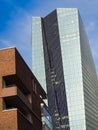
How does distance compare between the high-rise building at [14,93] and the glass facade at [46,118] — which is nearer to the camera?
the high-rise building at [14,93]

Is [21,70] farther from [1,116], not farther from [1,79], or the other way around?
[1,116]

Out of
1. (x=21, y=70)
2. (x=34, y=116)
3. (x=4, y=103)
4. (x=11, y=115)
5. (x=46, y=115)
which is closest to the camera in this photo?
(x=11, y=115)

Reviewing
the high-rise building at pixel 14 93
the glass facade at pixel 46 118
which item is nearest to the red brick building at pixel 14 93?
the high-rise building at pixel 14 93

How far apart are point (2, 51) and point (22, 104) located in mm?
8600

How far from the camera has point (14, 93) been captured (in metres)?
47.4

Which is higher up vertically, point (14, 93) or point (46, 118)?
point (46, 118)

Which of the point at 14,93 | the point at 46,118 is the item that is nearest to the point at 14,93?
the point at 14,93

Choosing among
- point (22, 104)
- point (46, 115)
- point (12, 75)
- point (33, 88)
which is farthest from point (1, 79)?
point (46, 115)

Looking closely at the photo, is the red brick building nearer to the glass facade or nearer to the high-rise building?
the high-rise building

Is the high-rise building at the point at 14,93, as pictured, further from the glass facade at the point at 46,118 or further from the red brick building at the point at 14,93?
the glass facade at the point at 46,118

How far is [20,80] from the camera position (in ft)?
165

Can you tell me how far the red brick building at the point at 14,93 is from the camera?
148ft

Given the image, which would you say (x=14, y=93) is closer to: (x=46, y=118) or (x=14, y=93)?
(x=14, y=93)

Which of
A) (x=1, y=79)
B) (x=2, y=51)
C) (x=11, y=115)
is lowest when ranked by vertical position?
(x=11, y=115)
